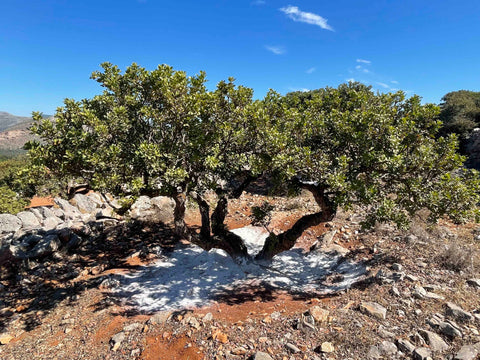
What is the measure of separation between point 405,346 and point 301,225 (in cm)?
650

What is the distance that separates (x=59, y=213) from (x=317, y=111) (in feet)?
62.0

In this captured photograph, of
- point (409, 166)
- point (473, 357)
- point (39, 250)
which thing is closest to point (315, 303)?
point (473, 357)

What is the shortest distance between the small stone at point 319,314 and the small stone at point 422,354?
2.18 metres

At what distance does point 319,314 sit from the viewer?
7.70 meters

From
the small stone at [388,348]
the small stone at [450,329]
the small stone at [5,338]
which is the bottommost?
the small stone at [5,338]

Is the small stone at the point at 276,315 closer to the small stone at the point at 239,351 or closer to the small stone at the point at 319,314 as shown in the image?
the small stone at the point at 319,314

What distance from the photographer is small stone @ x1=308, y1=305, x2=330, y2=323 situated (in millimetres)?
7560

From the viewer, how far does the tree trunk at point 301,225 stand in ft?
36.7

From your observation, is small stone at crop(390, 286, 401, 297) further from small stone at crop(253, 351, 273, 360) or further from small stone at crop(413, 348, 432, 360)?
small stone at crop(253, 351, 273, 360)

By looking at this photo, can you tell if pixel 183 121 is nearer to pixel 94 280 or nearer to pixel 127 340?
pixel 127 340

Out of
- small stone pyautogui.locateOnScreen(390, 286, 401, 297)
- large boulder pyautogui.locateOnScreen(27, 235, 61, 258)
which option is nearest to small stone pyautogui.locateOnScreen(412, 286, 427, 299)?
small stone pyautogui.locateOnScreen(390, 286, 401, 297)

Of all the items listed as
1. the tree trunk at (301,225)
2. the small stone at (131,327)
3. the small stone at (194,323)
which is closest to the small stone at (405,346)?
the tree trunk at (301,225)

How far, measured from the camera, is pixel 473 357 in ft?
19.3

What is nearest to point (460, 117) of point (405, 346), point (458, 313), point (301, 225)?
point (301, 225)
